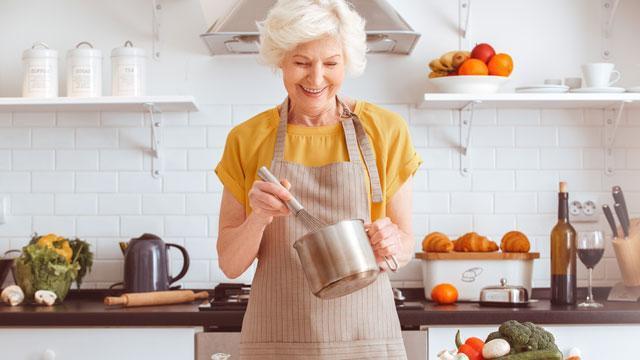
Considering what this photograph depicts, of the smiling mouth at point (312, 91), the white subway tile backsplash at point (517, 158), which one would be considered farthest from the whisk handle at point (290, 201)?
the white subway tile backsplash at point (517, 158)

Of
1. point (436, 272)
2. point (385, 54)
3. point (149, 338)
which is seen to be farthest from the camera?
point (385, 54)

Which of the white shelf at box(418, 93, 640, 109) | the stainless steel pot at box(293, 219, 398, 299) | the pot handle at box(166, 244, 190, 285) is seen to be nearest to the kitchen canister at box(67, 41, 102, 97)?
the pot handle at box(166, 244, 190, 285)

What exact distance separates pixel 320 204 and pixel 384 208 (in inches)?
6.0

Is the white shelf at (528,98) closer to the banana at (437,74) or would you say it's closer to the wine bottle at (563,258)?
the banana at (437,74)

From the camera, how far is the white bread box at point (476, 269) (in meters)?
3.56

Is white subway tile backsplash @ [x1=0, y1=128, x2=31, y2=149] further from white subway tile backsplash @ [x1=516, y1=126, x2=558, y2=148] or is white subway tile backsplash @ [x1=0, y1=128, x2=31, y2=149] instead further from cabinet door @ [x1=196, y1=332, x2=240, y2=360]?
white subway tile backsplash @ [x1=516, y1=126, x2=558, y2=148]

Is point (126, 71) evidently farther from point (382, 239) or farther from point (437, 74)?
point (382, 239)

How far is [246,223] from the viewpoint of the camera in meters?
2.13

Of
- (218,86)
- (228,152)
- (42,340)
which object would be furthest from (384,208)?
(218,86)

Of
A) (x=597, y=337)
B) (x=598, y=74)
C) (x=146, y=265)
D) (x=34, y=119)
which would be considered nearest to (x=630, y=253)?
(x=597, y=337)

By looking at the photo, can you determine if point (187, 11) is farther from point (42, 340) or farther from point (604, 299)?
point (604, 299)

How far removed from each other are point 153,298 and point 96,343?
0.28 meters

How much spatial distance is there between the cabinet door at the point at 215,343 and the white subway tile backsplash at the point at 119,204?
91 centimetres

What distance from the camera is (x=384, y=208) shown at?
2.29 meters
